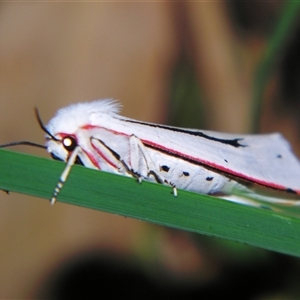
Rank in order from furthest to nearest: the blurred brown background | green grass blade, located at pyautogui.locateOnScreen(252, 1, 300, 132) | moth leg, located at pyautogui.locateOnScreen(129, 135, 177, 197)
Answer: the blurred brown background
green grass blade, located at pyautogui.locateOnScreen(252, 1, 300, 132)
moth leg, located at pyautogui.locateOnScreen(129, 135, 177, 197)

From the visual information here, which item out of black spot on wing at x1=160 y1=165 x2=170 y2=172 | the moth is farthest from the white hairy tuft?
black spot on wing at x1=160 y1=165 x2=170 y2=172

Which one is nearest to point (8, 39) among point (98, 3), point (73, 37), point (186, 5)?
point (73, 37)

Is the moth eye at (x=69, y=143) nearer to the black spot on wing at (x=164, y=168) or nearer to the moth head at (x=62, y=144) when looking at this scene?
the moth head at (x=62, y=144)

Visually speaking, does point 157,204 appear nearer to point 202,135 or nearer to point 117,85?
point 202,135

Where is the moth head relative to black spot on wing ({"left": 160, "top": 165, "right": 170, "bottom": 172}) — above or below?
above

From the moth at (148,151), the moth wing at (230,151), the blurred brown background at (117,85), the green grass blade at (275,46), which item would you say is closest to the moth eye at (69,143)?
the moth at (148,151)

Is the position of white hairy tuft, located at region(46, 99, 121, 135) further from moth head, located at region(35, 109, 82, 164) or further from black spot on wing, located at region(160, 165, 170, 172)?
black spot on wing, located at region(160, 165, 170, 172)

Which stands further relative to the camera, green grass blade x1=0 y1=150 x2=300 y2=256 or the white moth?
the white moth

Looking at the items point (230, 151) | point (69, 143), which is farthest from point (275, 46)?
point (69, 143)
